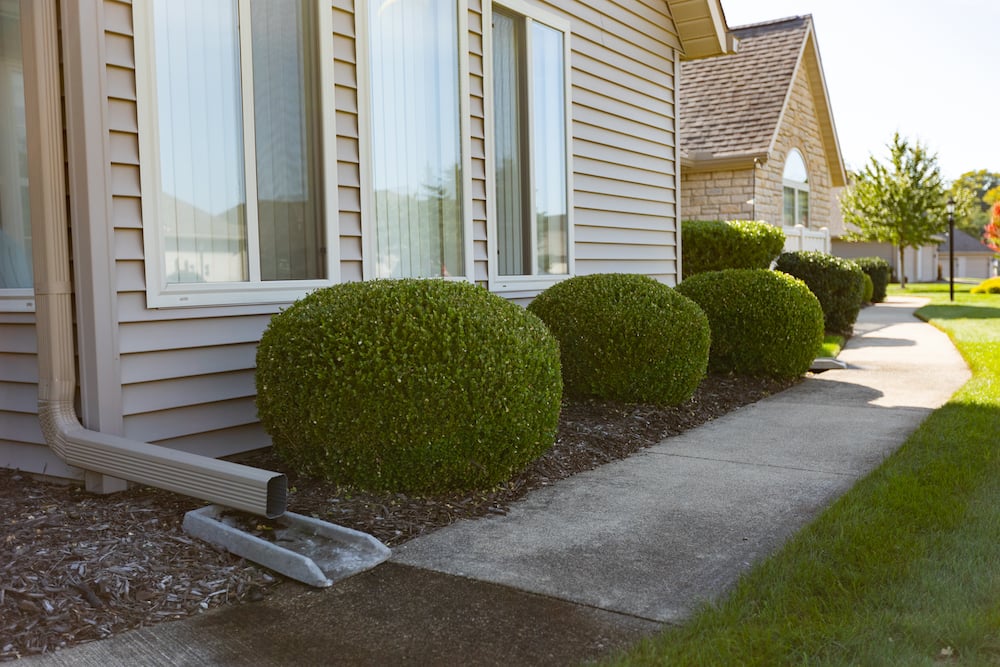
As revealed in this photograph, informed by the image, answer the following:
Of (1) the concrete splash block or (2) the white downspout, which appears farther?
(2) the white downspout

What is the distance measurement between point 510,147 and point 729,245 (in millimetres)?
5737

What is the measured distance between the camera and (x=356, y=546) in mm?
3629

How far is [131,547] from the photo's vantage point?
3.55 meters

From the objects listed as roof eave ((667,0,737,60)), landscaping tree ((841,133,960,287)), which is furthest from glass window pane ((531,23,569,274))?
landscaping tree ((841,133,960,287))

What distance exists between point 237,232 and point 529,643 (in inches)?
118

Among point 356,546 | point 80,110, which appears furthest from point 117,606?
point 80,110

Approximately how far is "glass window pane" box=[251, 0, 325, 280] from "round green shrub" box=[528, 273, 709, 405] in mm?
2018

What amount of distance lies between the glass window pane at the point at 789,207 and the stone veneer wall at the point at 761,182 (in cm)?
50

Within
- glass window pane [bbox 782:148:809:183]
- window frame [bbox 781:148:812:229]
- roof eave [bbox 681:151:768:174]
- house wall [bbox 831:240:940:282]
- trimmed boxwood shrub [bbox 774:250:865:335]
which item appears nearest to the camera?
trimmed boxwood shrub [bbox 774:250:865:335]

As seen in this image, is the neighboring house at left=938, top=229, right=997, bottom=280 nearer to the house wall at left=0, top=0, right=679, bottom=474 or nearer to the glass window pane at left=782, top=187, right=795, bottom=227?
the glass window pane at left=782, top=187, right=795, bottom=227

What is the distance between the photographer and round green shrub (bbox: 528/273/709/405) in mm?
6340

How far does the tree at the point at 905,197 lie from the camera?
30469 mm

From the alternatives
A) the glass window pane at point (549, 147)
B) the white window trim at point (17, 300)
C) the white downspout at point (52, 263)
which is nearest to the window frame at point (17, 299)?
the white window trim at point (17, 300)

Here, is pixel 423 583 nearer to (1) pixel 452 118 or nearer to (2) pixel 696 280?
(1) pixel 452 118
